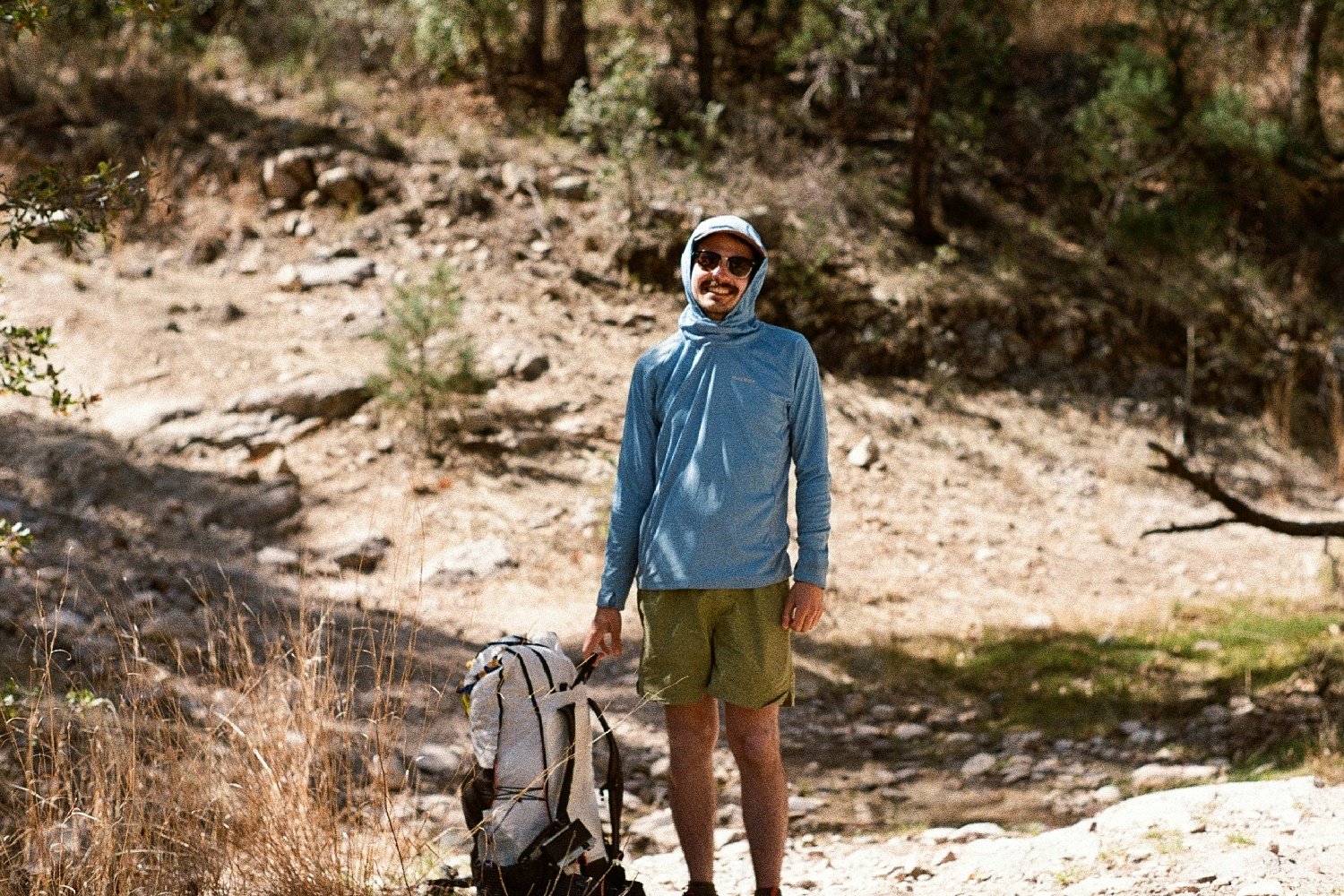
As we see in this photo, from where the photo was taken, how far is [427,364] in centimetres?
783

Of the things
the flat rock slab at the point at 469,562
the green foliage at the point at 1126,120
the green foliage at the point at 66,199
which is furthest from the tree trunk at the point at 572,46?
the green foliage at the point at 66,199

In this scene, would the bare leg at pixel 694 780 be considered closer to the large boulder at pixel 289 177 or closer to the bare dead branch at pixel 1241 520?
the bare dead branch at pixel 1241 520

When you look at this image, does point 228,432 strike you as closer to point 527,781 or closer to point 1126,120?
point 527,781

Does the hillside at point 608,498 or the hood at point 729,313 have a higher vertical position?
the hood at point 729,313

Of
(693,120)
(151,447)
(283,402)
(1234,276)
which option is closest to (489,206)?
(693,120)

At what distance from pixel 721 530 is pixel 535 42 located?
955 cm

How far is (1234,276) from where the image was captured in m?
10.9

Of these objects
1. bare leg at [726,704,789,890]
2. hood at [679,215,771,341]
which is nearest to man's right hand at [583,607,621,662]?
bare leg at [726,704,789,890]

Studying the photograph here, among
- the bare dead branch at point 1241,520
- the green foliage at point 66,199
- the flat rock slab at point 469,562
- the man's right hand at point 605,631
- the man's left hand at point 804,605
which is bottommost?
the flat rock slab at point 469,562

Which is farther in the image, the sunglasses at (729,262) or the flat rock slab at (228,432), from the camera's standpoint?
the flat rock slab at (228,432)

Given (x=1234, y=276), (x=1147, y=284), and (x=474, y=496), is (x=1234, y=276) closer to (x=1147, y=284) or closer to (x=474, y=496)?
(x=1147, y=284)

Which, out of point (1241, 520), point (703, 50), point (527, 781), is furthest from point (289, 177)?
point (527, 781)

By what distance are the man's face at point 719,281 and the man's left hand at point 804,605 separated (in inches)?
26.0

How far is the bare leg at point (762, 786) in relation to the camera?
9.65 ft
